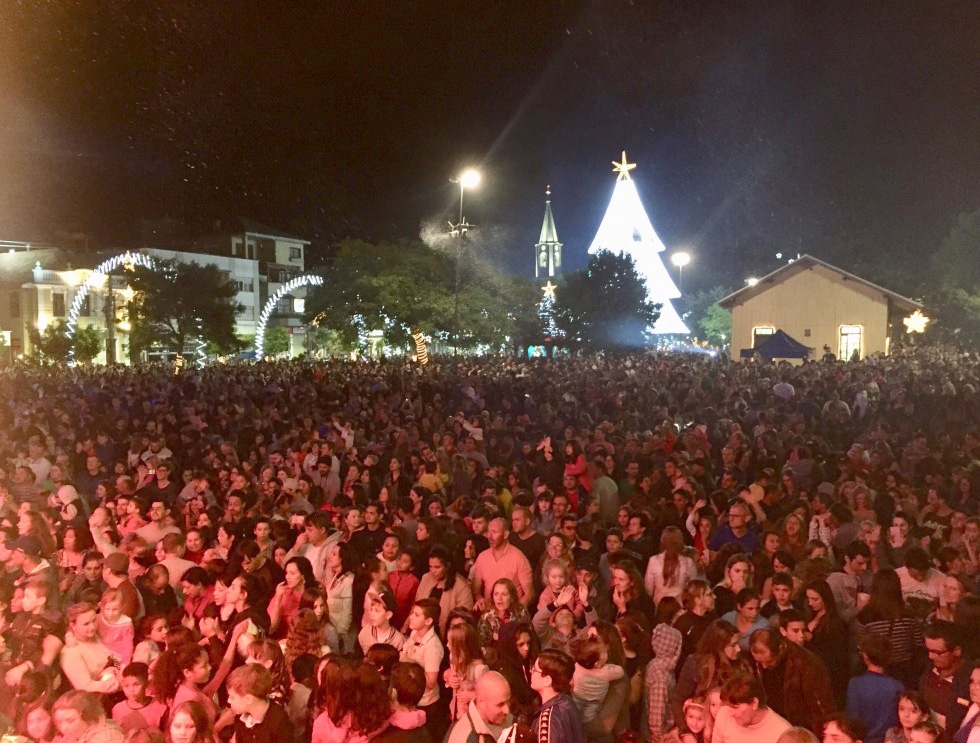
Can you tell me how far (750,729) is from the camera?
10.7 feet

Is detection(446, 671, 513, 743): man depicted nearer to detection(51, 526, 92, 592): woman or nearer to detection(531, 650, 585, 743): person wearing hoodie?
detection(531, 650, 585, 743): person wearing hoodie

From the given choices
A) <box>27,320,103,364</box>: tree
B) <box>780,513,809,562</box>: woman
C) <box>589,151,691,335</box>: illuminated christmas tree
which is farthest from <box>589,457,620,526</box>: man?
<box>589,151,691,335</box>: illuminated christmas tree

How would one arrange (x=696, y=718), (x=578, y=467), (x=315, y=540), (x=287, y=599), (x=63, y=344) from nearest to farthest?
(x=696, y=718) → (x=287, y=599) → (x=315, y=540) → (x=578, y=467) → (x=63, y=344)

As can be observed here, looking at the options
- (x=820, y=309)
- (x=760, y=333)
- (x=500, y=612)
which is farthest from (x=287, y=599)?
(x=760, y=333)

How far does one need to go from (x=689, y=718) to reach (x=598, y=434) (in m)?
6.33

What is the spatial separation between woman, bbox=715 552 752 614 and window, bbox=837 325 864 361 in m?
31.9

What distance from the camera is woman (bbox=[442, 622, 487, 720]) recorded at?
12.2 ft

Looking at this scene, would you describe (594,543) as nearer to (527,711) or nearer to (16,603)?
(527,711)

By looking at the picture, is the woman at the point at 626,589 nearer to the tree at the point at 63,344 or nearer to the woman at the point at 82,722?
the woman at the point at 82,722

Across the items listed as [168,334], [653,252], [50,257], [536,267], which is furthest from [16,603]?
[536,267]

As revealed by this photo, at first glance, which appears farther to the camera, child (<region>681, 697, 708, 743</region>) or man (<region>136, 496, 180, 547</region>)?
man (<region>136, 496, 180, 547</region>)

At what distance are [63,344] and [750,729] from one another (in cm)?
4120

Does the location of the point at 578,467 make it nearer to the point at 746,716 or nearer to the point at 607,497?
the point at 607,497

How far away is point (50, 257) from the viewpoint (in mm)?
45469
